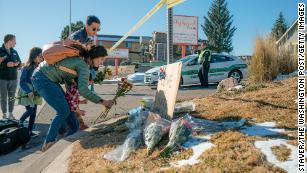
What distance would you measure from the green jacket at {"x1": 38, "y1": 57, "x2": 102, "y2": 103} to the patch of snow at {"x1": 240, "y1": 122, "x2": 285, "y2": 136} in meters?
2.06

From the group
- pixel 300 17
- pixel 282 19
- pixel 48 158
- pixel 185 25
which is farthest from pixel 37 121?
pixel 282 19

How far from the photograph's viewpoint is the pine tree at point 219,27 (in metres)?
68.0

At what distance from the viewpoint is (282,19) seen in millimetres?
76500

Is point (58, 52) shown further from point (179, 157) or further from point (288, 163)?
point (288, 163)

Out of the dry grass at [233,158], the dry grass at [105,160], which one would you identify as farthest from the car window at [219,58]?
the dry grass at [233,158]

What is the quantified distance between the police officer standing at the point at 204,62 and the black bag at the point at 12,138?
9.37m

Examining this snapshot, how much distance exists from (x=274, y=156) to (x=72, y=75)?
3241mm

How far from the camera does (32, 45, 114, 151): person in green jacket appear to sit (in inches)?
222

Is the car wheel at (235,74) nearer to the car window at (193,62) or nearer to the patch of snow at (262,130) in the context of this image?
the car window at (193,62)

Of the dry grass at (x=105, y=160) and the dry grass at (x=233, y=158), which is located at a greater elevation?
the dry grass at (x=233, y=158)

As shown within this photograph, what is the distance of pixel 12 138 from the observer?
22.1 ft

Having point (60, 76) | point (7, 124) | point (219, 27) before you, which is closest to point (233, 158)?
point (60, 76)

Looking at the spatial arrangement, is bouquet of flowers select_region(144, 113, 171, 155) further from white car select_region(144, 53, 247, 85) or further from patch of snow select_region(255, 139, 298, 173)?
white car select_region(144, 53, 247, 85)

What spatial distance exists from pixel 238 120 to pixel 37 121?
223 inches
